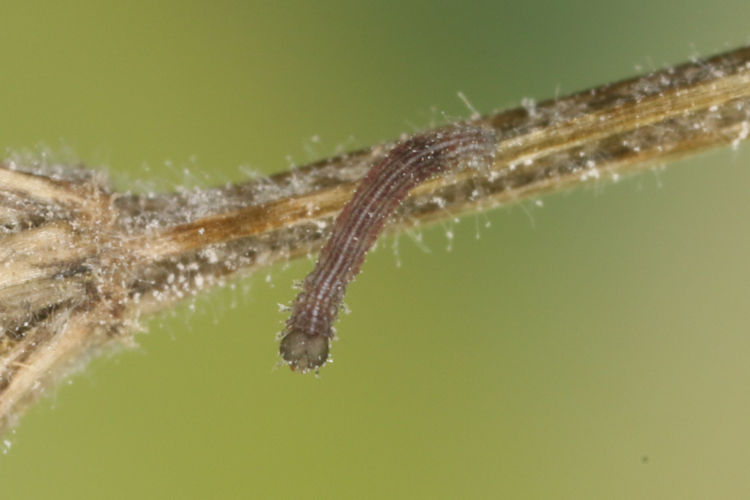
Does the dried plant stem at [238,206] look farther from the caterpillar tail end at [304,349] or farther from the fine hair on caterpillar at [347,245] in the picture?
the caterpillar tail end at [304,349]

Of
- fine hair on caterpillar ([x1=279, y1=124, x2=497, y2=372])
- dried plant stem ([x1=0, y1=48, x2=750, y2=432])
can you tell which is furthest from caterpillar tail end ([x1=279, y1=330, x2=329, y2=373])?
dried plant stem ([x1=0, y1=48, x2=750, y2=432])

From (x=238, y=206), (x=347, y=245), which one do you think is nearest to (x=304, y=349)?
(x=347, y=245)

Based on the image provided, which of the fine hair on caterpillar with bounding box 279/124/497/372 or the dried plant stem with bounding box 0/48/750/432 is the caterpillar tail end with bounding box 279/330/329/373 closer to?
the fine hair on caterpillar with bounding box 279/124/497/372

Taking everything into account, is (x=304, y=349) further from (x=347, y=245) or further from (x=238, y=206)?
(x=238, y=206)

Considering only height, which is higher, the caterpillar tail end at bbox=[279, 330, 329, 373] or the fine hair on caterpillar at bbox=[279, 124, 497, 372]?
the fine hair on caterpillar at bbox=[279, 124, 497, 372]

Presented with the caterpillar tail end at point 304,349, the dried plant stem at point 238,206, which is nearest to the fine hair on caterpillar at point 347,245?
the caterpillar tail end at point 304,349

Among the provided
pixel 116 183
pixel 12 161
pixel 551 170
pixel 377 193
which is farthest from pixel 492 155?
pixel 12 161
